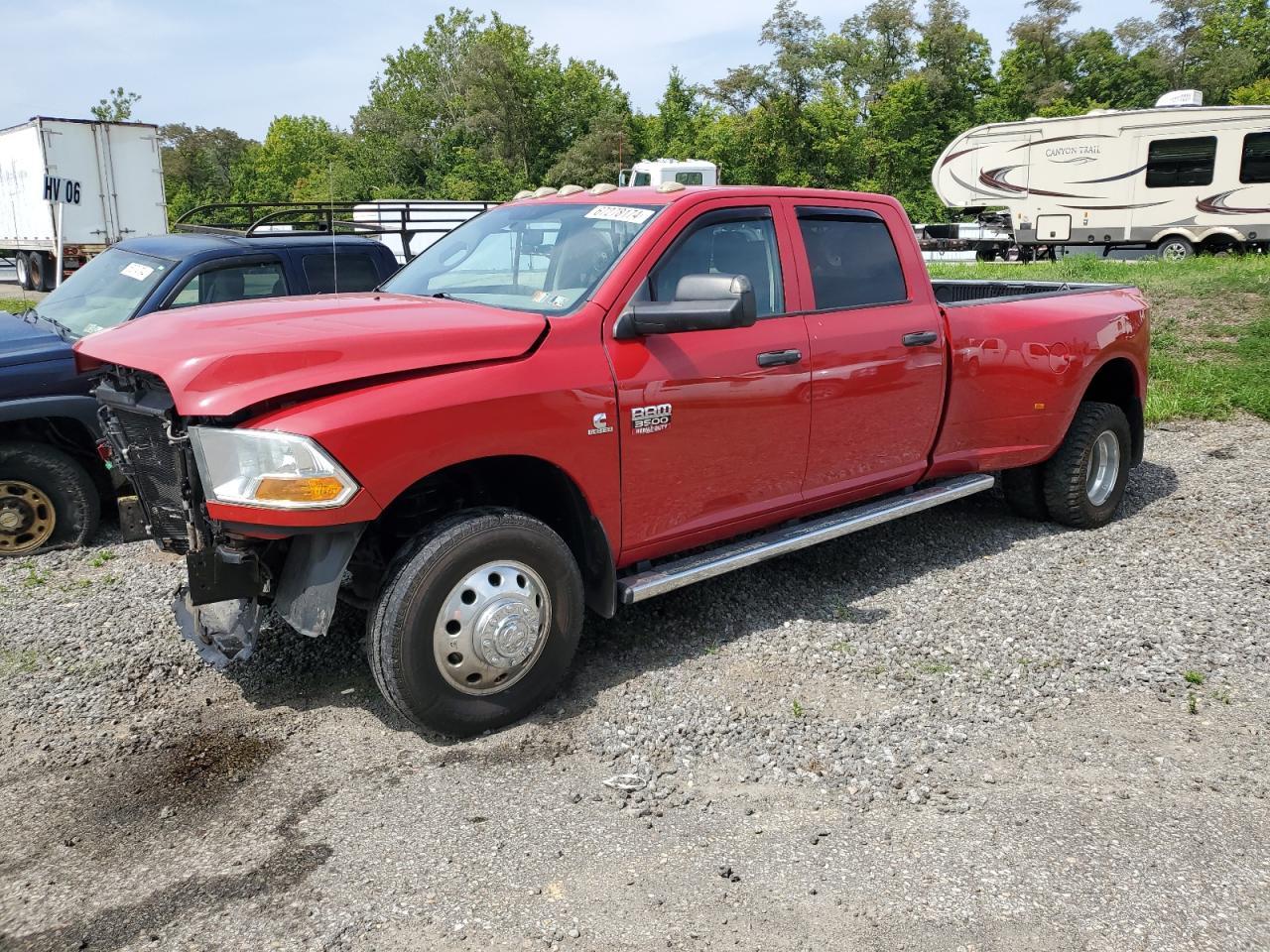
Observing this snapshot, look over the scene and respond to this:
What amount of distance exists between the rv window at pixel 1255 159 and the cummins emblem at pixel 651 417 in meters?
21.7

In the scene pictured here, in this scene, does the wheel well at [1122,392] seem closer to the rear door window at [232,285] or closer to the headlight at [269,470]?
the headlight at [269,470]

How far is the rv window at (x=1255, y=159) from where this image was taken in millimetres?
20609

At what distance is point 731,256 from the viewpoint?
4.54 meters

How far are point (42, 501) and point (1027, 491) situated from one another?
19.2 ft

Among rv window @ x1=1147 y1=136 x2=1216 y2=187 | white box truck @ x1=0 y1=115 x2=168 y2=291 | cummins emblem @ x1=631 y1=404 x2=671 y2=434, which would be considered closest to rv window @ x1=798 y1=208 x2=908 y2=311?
cummins emblem @ x1=631 y1=404 x2=671 y2=434

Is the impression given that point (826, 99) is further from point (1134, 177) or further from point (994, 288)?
point (994, 288)

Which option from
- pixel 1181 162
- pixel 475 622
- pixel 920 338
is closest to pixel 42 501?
pixel 475 622

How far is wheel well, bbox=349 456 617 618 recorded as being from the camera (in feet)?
12.6

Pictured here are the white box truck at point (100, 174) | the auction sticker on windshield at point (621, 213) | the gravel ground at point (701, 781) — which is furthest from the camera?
the white box truck at point (100, 174)

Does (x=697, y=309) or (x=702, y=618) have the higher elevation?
(x=697, y=309)

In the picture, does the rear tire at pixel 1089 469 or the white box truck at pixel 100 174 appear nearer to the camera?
the rear tire at pixel 1089 469

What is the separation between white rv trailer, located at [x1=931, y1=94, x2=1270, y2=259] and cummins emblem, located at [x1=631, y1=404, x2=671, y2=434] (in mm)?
21463

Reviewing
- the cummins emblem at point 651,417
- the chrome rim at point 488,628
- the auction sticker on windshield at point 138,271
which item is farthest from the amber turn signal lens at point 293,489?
the auction sticker on windshield at point 138,271

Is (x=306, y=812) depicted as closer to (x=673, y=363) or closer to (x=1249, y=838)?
(x=673, y=363)
